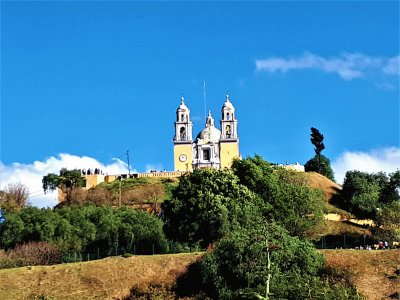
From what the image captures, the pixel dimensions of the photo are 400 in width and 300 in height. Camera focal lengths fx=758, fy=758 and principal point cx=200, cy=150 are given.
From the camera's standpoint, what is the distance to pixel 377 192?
7606 centimetres

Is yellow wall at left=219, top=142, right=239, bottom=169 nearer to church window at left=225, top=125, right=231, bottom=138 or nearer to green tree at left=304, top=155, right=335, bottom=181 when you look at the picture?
church window at left=225, top=125, right=231, bottom=138

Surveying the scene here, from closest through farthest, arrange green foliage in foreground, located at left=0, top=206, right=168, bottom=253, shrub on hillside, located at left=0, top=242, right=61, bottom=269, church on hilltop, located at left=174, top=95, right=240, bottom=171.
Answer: shrub on hillside, located at left=0, top=242, right=61, bottom=269 → green foliage in foreground, located at left=0, top=206, right=168, bottom=253 → church on hilltop, located at left=174, top=95, right=240, bottom=171

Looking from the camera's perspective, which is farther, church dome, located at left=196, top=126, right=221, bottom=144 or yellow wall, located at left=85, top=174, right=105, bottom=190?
church dome, located at left=196, top=126, right=221, bottom=144

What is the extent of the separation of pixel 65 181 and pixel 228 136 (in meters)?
22.0

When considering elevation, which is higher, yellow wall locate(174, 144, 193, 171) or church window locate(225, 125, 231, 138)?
church window locate(225, 125, 231, 138)

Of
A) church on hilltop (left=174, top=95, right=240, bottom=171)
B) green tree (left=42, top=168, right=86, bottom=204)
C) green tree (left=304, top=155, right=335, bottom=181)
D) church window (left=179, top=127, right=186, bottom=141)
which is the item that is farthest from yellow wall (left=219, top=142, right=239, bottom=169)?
green tree (left=42, top=168, right=86, bottom=204)

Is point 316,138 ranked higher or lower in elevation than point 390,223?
higher

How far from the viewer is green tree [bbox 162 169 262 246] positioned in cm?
4875

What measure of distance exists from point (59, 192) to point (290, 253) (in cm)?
4925

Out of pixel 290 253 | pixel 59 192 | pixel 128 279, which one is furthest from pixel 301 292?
pixel 59 192

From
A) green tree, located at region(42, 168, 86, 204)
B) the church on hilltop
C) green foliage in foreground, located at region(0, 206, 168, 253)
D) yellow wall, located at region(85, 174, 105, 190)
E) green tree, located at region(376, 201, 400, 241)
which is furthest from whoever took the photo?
the church on hilltop

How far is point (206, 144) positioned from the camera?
93.7 m

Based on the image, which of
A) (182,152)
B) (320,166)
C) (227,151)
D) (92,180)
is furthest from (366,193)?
(92,180)

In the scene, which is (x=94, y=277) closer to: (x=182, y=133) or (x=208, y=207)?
(x=208, y=207)
